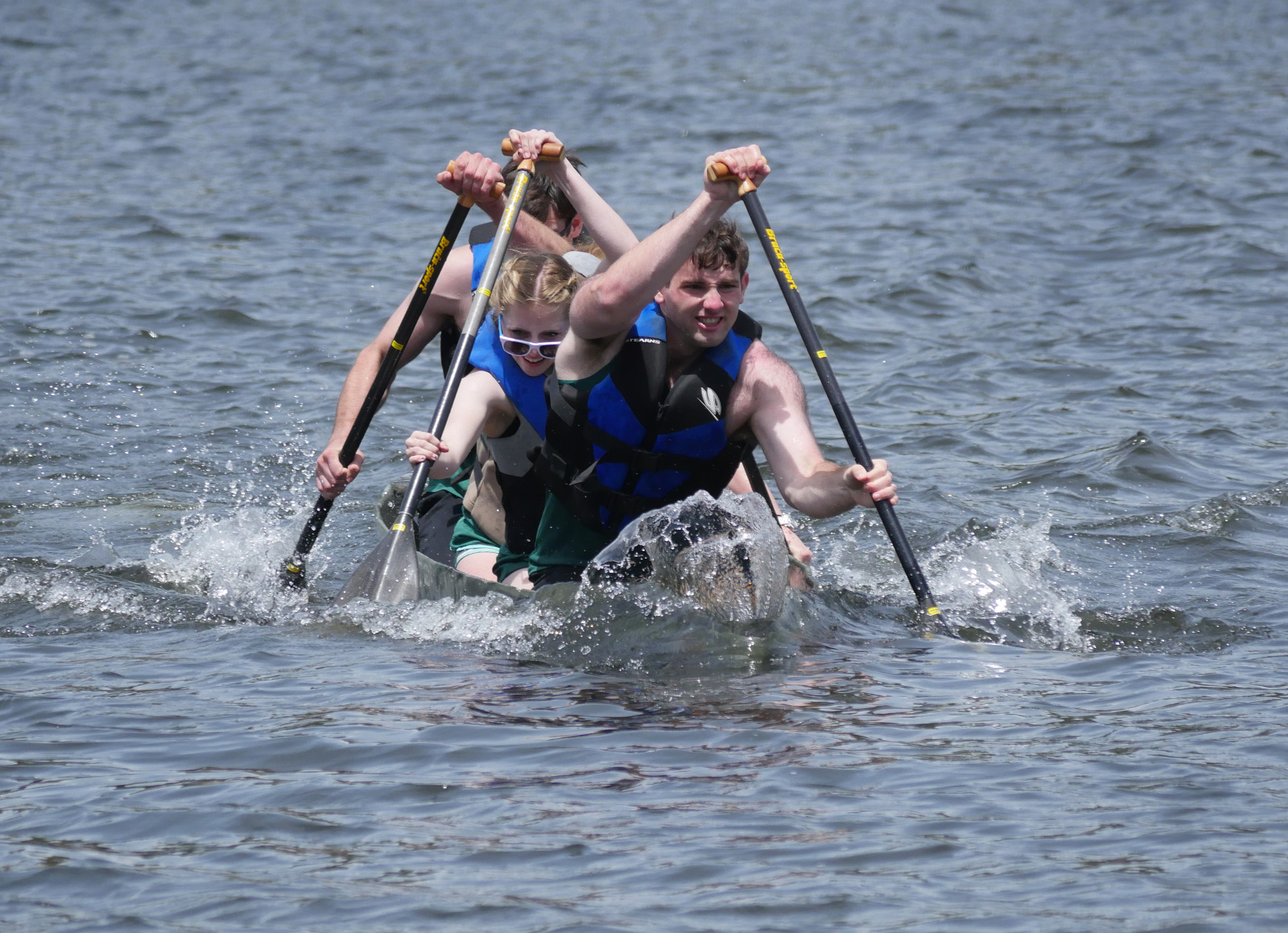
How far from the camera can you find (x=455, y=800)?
160 inches

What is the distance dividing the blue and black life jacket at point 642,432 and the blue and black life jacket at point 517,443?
27 cm

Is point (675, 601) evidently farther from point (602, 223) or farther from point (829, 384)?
point (602, 223)

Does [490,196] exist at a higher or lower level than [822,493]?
higher

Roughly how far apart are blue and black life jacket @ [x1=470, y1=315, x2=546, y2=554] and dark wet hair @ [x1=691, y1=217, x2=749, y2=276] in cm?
98

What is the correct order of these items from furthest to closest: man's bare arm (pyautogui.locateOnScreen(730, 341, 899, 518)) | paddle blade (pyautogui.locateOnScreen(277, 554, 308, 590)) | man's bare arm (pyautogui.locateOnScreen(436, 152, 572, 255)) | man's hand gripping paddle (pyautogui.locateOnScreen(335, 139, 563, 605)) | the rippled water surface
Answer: paddle blade (pyautogui.locateOnScreen(277, 554, 308, 590))
man's bare arm (pyautogui.locateOnScreen(436, 152, 572, 255))
man's hand gripping paddle (pyautogui.locateOnScreen(335, 139, 563, 605))
man's bare arm (pyautogui.locateOnScreen(730, 341, 899, 518))
the rippled water surface

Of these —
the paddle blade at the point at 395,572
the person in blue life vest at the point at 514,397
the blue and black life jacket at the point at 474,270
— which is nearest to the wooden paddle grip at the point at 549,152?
the person in blue life vest at the point at 514,397

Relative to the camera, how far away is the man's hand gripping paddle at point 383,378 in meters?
6.16

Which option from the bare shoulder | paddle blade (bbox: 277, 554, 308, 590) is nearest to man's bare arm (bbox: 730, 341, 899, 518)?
the bare shoulder

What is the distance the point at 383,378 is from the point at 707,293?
1778mm

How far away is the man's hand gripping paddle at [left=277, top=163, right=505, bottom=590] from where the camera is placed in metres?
6.16

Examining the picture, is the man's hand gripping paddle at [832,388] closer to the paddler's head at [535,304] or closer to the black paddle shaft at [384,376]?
the paddler's head at [535,304]

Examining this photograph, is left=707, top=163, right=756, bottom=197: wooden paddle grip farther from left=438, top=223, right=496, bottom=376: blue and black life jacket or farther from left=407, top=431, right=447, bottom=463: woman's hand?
left=438, top=223, right=496, bottom=376: blue and black life jacket

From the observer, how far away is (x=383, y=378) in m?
6.34

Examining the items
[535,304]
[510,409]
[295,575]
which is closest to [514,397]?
[510,409]
